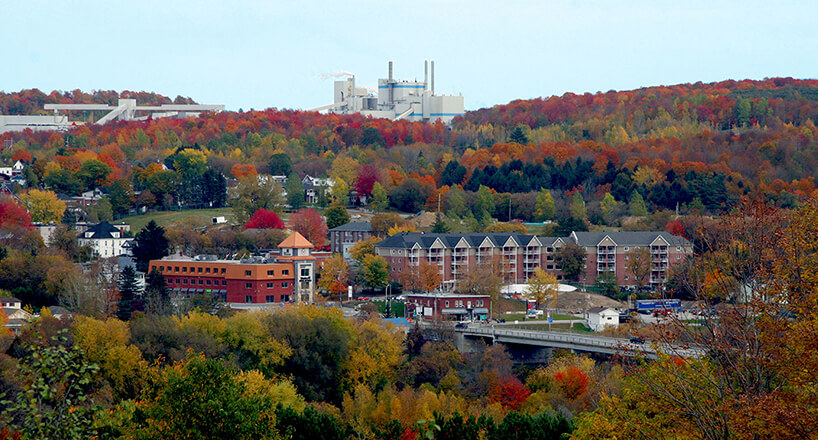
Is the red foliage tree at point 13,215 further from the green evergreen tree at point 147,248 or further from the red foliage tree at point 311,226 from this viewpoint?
the red foliage tree at point 311,226

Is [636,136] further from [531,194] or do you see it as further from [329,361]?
[329,361]

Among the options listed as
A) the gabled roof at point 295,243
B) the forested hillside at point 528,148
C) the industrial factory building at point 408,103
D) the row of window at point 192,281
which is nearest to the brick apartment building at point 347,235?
the gabled roof at point 295,243

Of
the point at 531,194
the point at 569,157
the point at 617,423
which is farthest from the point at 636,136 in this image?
the point at 617,423

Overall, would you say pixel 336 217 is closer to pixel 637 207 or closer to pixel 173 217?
pixel 173 217

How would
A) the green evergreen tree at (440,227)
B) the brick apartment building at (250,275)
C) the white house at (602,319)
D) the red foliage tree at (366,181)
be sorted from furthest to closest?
the red foliage tree at (366,181), the green evergreen tree at (440,227), the brick apartment building at (250,275), the white house at (602,319)

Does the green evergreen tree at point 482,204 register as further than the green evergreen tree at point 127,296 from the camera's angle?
Yes
